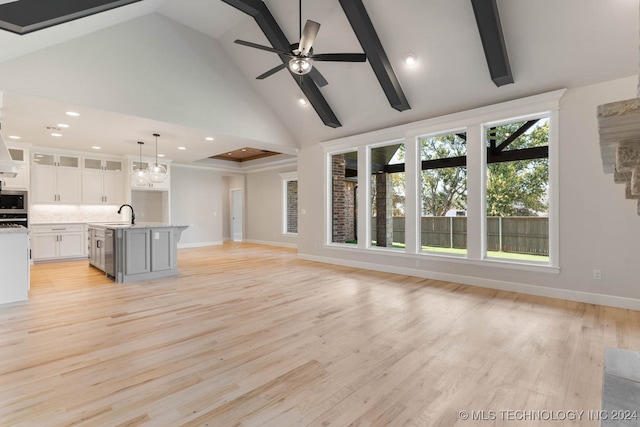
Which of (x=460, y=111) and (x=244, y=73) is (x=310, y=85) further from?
(x=460, y=111)

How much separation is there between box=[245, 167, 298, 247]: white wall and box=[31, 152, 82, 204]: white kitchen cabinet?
199 inches

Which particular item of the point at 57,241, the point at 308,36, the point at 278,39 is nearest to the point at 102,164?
the point at 57,241

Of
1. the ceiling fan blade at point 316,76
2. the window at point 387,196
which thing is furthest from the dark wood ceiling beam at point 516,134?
the ceiling fan blade at point 316,76

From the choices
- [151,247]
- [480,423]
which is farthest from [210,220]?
[480,423]

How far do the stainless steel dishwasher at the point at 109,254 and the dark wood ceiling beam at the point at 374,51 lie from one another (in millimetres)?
5166

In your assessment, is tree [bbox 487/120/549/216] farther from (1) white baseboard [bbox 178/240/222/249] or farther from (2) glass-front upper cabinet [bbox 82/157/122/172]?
(2) glass-front upper cabinet [bbox 82/157/122/172]

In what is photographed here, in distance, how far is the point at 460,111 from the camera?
500cm

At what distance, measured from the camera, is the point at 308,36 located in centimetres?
331

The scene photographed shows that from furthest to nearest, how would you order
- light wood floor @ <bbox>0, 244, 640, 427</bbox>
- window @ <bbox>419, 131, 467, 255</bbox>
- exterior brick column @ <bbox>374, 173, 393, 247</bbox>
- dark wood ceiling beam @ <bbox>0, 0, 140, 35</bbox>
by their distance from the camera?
exterior brick column @ <bbox>374, 173, 393, 247</bbox>, window @ <bbox>419, 131, 467, 255</bbox>, dark wood ceiling beam @ <bbox>0, 0, 140, 35</bbox>, light wood floor @ <bbox>0, 244, 640, 427</bbox>

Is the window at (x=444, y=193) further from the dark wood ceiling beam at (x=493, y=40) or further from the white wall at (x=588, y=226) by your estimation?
the dark wood ceiling beam at (x=493, y=40)

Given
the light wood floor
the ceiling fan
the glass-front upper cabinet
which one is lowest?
the light wood floor

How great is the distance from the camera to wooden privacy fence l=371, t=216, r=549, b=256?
454cm

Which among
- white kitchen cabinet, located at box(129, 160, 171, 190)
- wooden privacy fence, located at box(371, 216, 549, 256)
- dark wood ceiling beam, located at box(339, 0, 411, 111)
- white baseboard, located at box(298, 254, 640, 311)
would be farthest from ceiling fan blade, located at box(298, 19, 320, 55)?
white kitchen cabinet, located at box(129, 160, 171, 190)

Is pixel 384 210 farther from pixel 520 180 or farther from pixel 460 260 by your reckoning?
pixel 520 180
